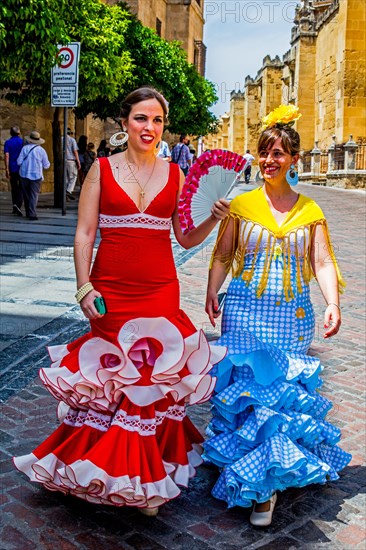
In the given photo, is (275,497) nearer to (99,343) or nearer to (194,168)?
(99,343)

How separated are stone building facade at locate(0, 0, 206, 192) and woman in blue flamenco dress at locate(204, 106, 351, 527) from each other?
73.0 feet

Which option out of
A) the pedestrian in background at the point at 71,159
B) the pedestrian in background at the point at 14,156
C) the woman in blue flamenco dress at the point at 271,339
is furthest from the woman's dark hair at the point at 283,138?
the pedestrian in background at the point at 71,159

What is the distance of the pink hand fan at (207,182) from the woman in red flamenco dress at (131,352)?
0.06 meters

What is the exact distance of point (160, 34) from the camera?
4766cm

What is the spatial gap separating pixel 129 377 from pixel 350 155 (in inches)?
1212

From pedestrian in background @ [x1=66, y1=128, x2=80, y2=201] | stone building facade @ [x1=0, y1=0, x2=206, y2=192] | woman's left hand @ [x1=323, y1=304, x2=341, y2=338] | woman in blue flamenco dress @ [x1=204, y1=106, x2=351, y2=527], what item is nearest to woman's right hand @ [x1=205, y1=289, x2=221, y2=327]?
woman in blue flamenco dress @ [x1=204, y1=106, x2=351, y2=527]

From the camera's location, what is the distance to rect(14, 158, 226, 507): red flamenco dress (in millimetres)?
3062

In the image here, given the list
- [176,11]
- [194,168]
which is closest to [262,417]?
[194,168]

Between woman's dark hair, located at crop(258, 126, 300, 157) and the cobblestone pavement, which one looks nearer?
the cobblestone pavement

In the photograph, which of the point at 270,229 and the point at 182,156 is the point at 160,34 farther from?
the point at 270,229

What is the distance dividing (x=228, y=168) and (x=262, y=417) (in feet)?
3.80

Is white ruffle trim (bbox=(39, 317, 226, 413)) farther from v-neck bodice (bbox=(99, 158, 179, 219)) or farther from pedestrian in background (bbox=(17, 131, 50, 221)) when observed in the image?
pedestrian in background (bbox=(17, 131, 50, 221))

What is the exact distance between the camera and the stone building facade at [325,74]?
36875 mm

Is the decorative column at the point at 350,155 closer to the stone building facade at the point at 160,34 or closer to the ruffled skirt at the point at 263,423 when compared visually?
the stone building facade at the point at 160,34
